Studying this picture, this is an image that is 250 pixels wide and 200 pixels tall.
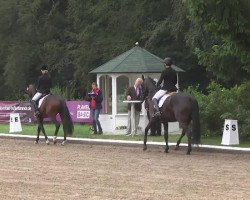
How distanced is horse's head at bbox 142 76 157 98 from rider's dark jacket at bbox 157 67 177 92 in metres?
1.04

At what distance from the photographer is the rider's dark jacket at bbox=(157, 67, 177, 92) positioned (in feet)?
62.8

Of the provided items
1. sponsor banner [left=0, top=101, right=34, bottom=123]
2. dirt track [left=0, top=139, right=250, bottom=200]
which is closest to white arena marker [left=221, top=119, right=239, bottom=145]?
dirt track [left=0, top=139, right=250, bottom=200]

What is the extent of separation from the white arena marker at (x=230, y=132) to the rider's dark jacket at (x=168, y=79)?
214cm

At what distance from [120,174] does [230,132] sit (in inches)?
268

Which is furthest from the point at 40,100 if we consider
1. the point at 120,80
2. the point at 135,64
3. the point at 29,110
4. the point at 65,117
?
the point at 29,110

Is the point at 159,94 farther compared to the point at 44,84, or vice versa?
the point at 44,84

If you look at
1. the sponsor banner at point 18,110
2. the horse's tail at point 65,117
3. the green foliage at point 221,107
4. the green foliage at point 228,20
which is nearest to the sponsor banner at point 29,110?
the sponsor banner at point 18,110

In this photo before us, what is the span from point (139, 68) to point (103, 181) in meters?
12.7

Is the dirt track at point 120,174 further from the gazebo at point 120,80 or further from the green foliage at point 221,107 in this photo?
the gazebo at point 120,80

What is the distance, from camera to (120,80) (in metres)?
26.0

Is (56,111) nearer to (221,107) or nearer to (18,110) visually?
(221,107)

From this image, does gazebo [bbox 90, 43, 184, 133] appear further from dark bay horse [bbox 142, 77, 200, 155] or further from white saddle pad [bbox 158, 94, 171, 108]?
dark bay horse [bbox 142, 77, 200, 155]

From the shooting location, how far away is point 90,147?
2130 cm

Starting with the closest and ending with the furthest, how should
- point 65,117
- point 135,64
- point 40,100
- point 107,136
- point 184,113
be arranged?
point 184,113 < point 65,117 < point 40,100 < point 107,136 < point 135,64
